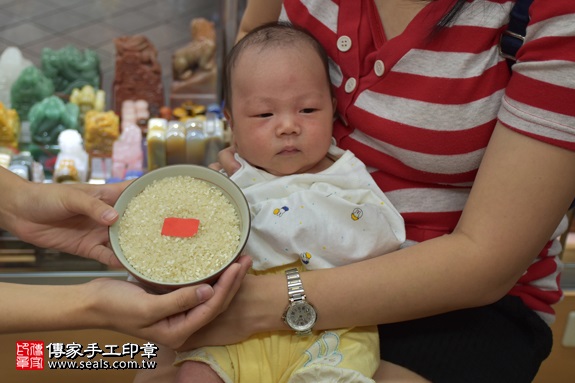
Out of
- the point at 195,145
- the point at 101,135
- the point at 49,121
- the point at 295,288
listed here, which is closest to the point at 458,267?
the point at 295,288

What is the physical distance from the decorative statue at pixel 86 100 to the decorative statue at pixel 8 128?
244 mm

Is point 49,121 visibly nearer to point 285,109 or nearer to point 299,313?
point 285,109

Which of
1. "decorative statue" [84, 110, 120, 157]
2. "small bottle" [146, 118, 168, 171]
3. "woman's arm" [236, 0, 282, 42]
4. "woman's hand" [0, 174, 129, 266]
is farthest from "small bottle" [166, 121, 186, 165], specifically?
"woman's hand" [0, 174, 129, 266]

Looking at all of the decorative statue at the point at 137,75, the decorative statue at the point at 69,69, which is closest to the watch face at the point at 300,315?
the decorative statue at the point at 137,75

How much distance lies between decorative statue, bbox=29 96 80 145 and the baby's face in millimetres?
1110

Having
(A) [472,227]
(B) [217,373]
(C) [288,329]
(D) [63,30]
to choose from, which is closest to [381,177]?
(A) [472,227]

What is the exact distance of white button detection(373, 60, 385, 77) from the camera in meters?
1.29

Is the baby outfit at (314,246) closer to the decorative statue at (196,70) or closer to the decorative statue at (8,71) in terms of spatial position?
the decorative statue at (196,70)

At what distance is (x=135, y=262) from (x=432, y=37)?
0.70 m

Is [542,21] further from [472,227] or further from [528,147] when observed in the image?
[472,227]

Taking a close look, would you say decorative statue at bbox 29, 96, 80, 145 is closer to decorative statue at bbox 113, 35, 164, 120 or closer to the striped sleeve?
decorative statue at bbox 113, 35, 164, 120

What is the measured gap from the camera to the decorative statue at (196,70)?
260 cm

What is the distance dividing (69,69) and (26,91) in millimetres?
212

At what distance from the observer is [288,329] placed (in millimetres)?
1250
